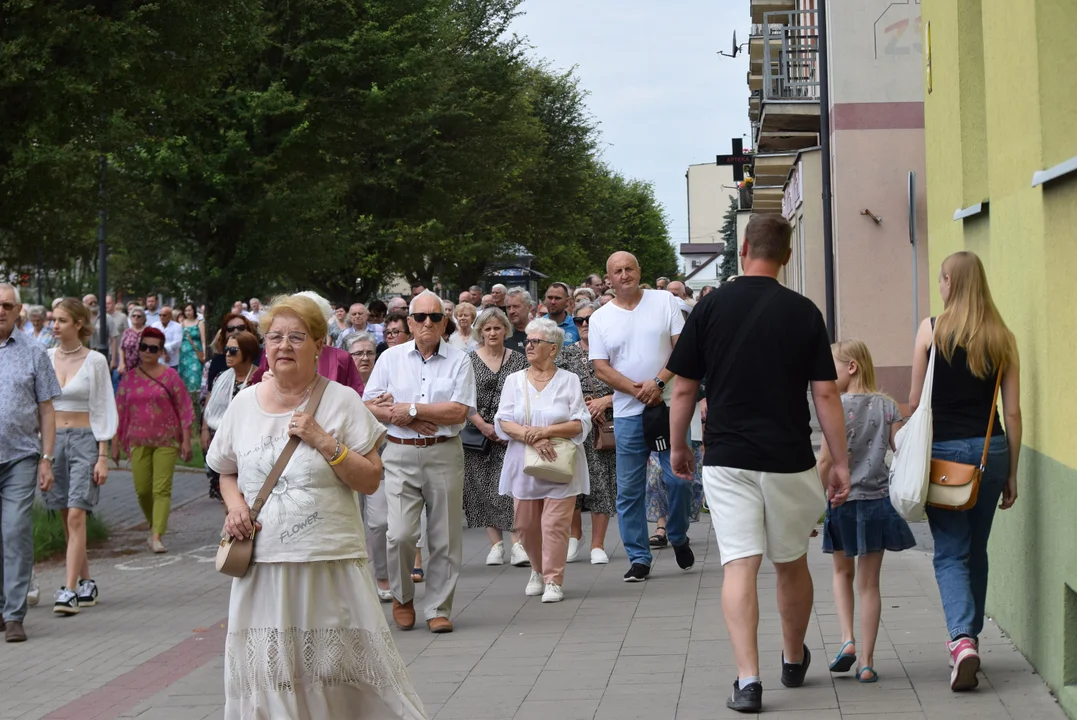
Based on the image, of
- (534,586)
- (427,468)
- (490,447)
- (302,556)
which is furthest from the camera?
(490,447)

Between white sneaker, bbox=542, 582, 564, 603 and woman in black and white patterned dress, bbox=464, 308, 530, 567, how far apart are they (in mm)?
1647

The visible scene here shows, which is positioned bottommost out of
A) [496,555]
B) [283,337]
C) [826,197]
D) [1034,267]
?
[496,555]

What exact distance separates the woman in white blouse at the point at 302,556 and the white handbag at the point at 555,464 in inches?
155

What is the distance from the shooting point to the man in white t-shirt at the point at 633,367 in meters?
9.73

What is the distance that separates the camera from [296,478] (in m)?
5.09

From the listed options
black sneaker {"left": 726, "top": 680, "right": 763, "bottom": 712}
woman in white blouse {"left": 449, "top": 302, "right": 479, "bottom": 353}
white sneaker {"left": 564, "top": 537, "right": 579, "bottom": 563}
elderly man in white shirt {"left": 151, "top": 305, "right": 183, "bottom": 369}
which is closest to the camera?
black sneaker {"left": 726, "top": 680, "right": 763, "bottom": 712}

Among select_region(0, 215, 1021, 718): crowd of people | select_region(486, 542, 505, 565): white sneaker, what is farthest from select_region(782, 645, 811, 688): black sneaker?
select_region(486, 542, 505, 565): white sneaker

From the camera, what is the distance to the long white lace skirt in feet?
16.6

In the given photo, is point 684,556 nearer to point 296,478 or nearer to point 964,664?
point 964,664

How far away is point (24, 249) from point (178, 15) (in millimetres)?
4207

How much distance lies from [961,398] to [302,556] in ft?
9.54

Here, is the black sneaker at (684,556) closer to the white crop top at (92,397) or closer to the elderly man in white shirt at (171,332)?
the white crop top at (92,397)

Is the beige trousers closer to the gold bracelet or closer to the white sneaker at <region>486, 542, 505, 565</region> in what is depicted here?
the white sneaker at <region>486, 542, 505, 565</region>

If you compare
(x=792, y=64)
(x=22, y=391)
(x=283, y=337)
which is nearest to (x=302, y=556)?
(x=283, y=337)
